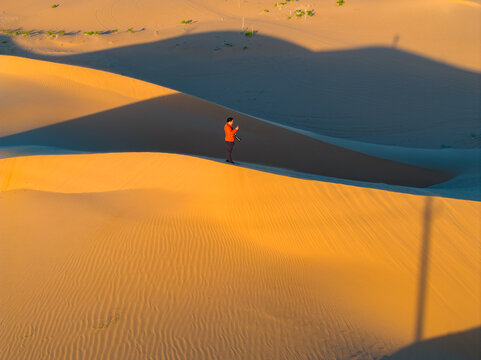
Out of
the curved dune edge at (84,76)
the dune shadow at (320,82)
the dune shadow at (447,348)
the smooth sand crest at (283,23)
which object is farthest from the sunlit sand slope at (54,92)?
the dune shadow at (447,348)

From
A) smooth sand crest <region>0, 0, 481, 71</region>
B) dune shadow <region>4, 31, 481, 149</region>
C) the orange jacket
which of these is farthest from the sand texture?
smooth sand crest <region>0, 0, 481, 71</region>

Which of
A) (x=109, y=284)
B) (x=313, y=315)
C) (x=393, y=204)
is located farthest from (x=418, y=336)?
(x=109, y=284)

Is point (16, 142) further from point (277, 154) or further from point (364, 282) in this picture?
point (364, 282)

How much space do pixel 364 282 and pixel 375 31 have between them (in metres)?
17.7

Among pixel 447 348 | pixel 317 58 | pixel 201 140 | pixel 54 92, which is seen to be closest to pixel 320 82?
pixel 317 58

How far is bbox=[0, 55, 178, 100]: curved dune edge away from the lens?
33.9ft

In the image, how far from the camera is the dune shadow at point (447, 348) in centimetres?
362

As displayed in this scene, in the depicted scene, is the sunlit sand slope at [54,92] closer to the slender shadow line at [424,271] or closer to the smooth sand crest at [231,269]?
the smooth sand crest at [231,269]

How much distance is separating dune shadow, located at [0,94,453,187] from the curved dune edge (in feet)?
1.11

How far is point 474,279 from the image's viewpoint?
417 centimetres

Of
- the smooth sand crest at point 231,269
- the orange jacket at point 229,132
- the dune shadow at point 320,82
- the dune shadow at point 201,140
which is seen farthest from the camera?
the dune shadow at point 320,82

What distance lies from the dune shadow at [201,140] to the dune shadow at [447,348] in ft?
16.2

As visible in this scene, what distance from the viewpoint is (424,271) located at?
14.0 feet

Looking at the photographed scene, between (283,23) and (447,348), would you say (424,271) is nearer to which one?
(447,348)
